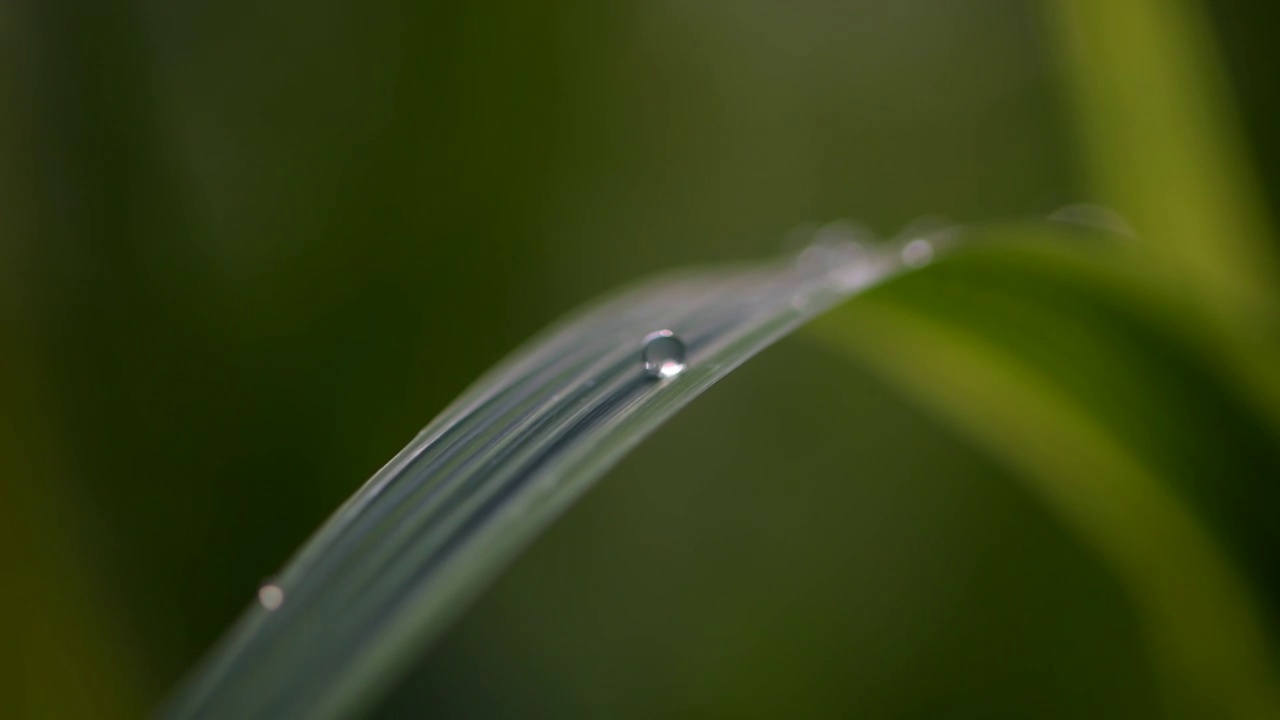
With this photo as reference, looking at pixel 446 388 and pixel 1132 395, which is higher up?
pixel 446 388

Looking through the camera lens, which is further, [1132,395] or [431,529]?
[1132,395]

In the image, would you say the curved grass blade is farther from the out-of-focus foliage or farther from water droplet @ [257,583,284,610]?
the out-of-focus foliage

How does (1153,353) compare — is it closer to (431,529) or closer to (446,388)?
(431,529)

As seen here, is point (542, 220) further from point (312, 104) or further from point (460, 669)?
point (460, 669)

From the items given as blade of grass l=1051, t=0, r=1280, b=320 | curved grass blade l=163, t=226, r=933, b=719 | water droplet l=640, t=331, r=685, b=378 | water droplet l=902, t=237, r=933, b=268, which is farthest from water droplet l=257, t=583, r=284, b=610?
blade of grass l=1051, t=0, r=1280, b=320

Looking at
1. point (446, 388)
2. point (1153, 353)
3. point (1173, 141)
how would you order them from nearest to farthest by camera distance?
1. point (1153, 353)
2. point (1173, 141)
3. point (446, 388)

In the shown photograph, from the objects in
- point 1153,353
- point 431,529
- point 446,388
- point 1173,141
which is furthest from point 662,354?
point 446,388

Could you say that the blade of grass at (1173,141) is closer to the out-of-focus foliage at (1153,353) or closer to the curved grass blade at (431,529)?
the out-of-focus foliage at (1153,353)
